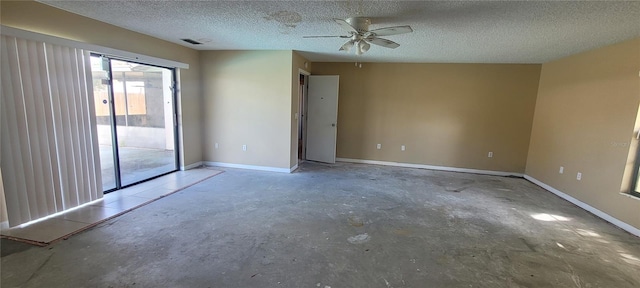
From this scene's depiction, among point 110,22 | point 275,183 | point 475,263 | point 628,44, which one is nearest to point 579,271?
point 475,263

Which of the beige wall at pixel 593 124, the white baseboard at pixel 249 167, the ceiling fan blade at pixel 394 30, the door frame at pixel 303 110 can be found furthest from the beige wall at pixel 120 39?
the beige wall at pixel 593 124

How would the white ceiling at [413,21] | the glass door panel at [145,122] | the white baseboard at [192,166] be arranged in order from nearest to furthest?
the white ceiling at [413,21]
the glass door panel at [145,122]
the white baseboard at [192,166]

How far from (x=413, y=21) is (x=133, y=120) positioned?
5.15 metres

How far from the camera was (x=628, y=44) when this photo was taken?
3.18m

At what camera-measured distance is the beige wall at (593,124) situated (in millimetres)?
3164

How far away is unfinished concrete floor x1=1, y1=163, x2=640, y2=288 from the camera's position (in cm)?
201

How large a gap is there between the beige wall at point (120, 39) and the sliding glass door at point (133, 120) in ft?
0.72

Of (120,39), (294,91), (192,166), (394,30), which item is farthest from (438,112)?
(120,39)

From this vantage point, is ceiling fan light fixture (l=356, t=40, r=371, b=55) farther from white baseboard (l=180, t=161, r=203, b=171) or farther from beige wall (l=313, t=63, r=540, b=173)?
white baseboard (l=180, t=161, r=203, b=171)

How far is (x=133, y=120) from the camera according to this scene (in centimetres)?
508

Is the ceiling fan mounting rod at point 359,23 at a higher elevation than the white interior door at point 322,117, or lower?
higher

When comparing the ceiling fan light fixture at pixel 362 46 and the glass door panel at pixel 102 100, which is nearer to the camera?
the ceiling fan light fixture at pixel 362 46

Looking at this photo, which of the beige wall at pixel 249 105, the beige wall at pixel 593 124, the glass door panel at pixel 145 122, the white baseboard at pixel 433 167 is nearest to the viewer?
the beige wall at pixel 593 124

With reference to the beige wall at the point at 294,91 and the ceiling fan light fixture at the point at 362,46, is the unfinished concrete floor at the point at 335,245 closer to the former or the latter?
the beige wall at the point at 294,91
